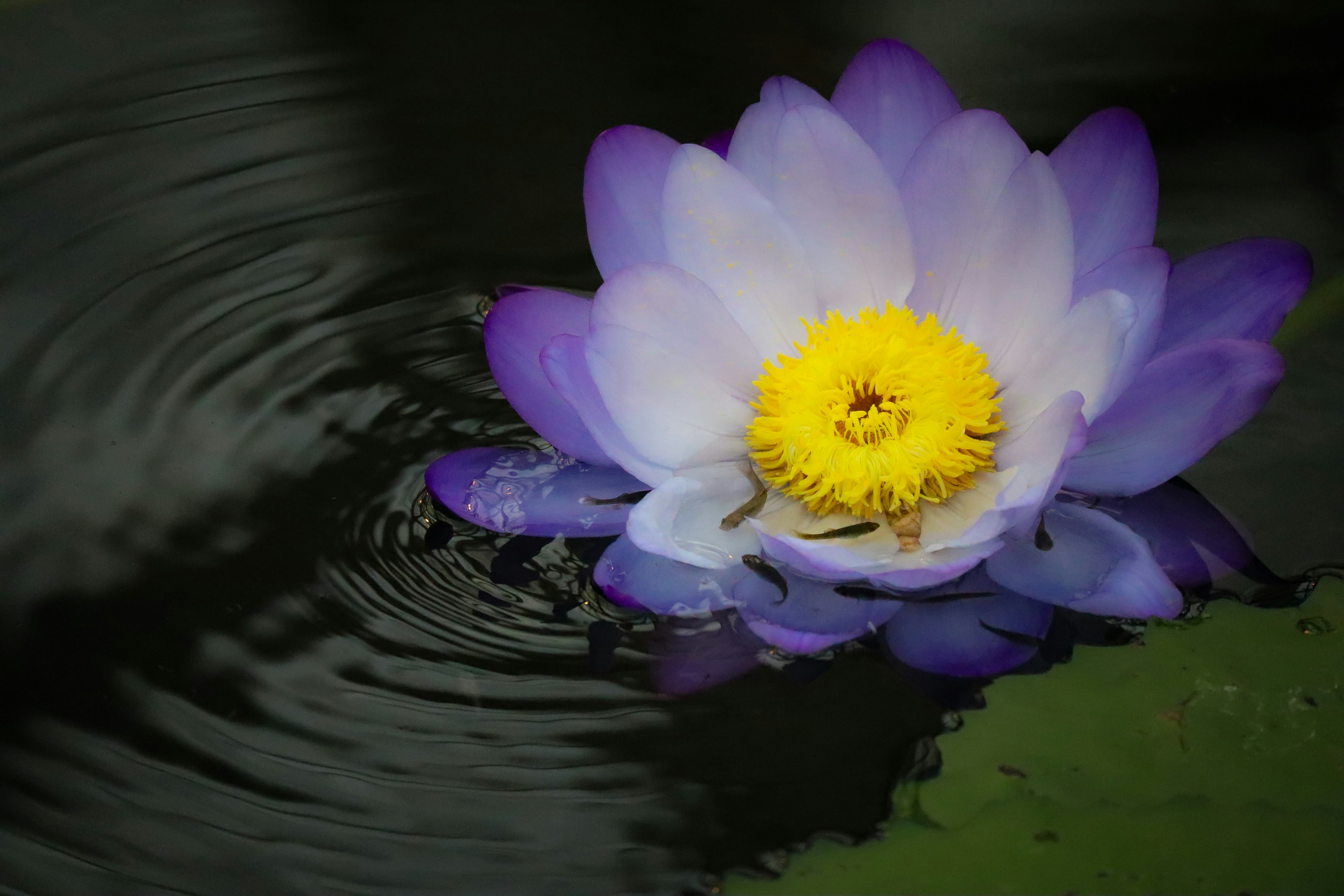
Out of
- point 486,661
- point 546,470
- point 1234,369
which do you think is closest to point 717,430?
point 546,470

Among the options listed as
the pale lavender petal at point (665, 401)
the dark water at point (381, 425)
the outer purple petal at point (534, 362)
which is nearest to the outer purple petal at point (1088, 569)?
Result: the dark water at point (381, 425)

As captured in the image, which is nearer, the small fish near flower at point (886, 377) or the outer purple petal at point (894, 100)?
the small fish near flower at point (886, 377)

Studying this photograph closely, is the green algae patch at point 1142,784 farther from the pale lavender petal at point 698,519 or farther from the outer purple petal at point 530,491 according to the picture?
the outer purple petal at point 530,491

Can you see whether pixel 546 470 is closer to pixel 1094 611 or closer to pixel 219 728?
pixel 219 728

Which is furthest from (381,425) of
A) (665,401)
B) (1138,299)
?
(1138,299)

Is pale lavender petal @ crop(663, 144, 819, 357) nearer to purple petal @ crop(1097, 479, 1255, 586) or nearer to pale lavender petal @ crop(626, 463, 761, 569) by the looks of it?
pale lavender petal @ crop(626, 463, 761, 569)

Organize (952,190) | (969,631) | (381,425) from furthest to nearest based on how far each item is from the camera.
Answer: (381,425)
(952,190)
(969,631)

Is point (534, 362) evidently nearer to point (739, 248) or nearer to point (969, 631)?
point (739, 248)
